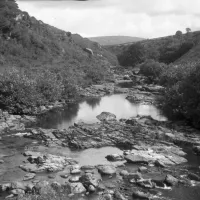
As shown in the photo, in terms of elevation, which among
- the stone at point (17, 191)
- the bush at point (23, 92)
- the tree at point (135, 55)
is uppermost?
the tree at point (135, 55)

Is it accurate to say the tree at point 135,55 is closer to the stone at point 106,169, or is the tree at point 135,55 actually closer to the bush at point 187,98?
the bush at point 187,98

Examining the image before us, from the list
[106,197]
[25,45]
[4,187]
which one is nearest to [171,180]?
[106,197]

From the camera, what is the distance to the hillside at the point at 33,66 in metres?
51.8

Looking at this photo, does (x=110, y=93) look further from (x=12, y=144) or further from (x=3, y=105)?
(x=12, y=144)

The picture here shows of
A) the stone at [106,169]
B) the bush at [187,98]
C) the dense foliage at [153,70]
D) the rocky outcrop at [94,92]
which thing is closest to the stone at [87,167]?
the stone at [106,169]

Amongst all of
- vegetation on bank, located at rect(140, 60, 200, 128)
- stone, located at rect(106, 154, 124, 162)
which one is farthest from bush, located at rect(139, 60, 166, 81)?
stone, located at rect(106, 154, 124, 162)

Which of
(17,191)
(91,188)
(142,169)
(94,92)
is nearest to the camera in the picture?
(17,191)

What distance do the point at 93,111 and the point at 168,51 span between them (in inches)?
3844

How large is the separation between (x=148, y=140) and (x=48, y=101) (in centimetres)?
2625

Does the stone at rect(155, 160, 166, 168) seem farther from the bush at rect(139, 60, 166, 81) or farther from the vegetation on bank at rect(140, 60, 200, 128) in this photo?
the bush at rect(139, 60, 166, 81)

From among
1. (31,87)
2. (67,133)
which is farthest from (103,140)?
(31,87)

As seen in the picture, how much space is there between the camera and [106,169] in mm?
28922

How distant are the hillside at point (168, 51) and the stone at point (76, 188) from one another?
9472 centimetres

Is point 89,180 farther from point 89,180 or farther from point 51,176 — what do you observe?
point 51,176
